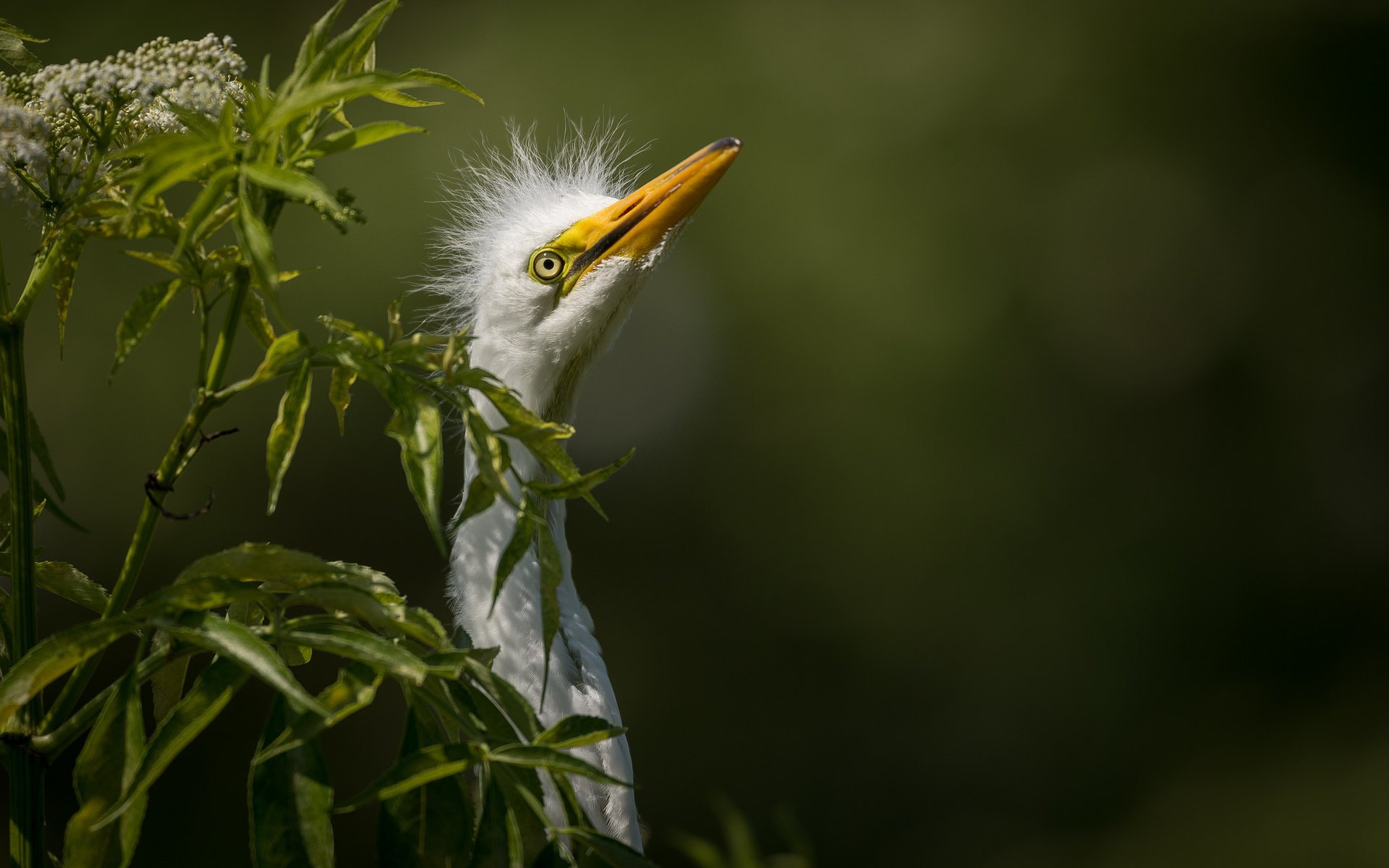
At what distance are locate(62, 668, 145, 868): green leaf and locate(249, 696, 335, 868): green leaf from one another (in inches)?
1.9

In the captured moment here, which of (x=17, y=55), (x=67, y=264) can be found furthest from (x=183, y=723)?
(x=17, y=55)

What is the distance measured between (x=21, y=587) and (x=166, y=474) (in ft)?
0.32

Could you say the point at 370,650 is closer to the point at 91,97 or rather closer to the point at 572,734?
the point at 572,734

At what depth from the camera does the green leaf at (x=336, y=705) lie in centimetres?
45

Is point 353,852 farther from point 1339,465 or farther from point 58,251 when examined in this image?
point 1339,465

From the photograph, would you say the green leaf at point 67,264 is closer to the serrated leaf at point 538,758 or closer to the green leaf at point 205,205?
the green leaf at point 205,205

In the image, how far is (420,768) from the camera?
490 mm

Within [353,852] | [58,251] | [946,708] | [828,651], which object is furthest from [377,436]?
[58,251]

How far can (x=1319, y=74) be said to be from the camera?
4969 millimetres

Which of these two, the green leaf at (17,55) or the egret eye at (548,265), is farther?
the egret eye at (548,265)

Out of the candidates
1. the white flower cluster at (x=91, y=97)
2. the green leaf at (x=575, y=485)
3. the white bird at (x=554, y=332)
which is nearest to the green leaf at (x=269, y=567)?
the green leaf at (x=575, y=485)

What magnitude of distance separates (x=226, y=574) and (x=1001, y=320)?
4105 millimetres

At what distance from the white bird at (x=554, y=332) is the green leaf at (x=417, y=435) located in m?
0.57

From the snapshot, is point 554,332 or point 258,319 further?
point 554,332
